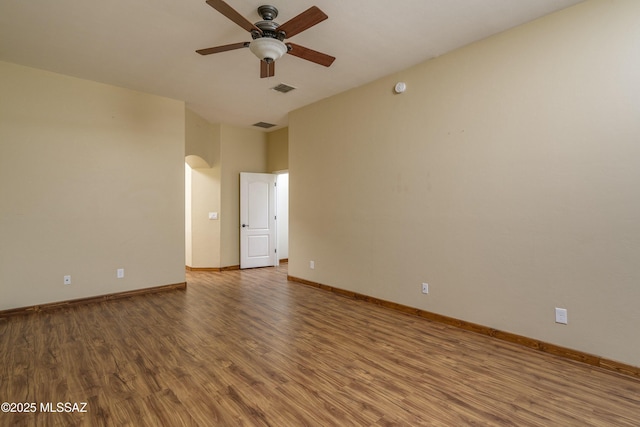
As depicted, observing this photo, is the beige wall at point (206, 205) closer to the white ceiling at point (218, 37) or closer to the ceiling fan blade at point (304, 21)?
the white ceiling at point (218, 37)

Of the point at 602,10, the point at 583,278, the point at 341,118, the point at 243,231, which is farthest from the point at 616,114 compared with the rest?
the point at 243,231

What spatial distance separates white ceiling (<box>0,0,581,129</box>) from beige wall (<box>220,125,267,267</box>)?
2105mm

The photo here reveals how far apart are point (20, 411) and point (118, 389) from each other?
0.53 meters

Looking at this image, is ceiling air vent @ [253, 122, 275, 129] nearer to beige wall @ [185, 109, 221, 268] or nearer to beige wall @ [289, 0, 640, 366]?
beige wall @ [185, 109, 221, 268]

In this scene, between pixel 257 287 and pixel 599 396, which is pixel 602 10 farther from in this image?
pixel 257 287

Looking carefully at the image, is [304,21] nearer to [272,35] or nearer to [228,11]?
[272,35]

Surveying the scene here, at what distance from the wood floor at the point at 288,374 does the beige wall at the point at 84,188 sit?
69 centimetres

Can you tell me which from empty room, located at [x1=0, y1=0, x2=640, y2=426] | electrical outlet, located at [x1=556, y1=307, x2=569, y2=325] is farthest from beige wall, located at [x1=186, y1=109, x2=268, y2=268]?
electrical outlet, located at [x1=556, y1=307, x2=569, y2=325]

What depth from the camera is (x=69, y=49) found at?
3496 millimetres

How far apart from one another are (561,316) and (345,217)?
2.85 metres

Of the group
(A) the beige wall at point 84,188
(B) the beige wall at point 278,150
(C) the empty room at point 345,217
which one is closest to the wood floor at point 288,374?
(C) the empty room at point 345,217

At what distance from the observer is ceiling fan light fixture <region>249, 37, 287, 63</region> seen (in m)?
2.62

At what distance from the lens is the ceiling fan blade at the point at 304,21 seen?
2223 millimetres

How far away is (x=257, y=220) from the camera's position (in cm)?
707
